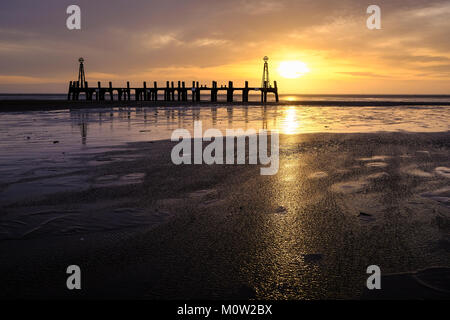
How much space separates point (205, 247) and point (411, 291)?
167cm

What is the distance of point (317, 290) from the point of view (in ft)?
8.02

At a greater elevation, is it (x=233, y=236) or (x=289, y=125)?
(x=289, y=125)

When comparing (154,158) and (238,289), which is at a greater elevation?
(154,158)

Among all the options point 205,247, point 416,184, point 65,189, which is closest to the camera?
point 205,247

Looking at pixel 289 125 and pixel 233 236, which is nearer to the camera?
pixel 233 236

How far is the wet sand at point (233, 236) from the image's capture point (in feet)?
8.22

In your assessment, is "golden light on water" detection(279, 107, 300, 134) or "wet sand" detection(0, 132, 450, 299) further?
"golden light on water" detection(279, 107, 300, 134)

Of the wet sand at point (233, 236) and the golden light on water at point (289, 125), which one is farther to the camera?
the golden light on water at point (289, 125)

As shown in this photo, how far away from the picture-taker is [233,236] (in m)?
3.38

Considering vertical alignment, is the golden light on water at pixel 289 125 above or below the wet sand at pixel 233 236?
above

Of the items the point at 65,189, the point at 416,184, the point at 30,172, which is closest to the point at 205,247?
the point at 65,189

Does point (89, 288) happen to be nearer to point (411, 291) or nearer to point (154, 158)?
point (411, 291)

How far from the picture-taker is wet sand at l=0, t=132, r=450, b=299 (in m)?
2.51

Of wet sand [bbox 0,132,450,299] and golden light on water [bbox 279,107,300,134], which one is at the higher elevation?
golden light on water [bbox 279,107,300,134]
